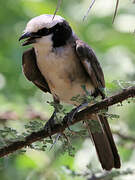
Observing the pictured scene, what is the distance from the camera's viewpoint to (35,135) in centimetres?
270

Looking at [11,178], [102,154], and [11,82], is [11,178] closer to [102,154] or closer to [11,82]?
[11,82]

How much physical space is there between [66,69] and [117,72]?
4.92ft

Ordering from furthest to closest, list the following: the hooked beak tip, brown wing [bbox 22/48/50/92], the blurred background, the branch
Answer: the blurred background, brown wing [bbox 22/48/50/92], the hooked beak tip, the branch

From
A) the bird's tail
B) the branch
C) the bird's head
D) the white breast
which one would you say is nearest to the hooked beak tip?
the bird's head

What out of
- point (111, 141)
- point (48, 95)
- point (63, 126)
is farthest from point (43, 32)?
point (48, 95)

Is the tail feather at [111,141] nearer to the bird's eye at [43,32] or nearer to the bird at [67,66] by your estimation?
the bird at [67,66]

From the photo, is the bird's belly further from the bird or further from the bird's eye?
the bird's eye

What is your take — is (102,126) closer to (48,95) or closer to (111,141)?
(111,141)

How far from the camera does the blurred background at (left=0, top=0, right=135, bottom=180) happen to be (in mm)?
4809

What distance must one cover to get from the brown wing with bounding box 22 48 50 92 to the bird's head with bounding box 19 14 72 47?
0.31 m

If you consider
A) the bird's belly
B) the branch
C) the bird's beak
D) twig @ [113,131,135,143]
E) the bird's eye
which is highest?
the bird's eye

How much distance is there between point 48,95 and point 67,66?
1489 millimetres

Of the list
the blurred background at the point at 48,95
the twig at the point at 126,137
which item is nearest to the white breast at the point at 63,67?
the blurred background at the point at 48,95

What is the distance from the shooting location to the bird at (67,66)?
3934 millimetres
